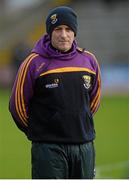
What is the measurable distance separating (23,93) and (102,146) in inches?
311

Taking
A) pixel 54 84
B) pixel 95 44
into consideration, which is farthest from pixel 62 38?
pixel 95 44

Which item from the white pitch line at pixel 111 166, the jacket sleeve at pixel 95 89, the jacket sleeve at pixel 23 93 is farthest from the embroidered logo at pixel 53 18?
the white pitch line at pixel 111 166

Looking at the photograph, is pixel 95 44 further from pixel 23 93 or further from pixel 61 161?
pixel 61 161

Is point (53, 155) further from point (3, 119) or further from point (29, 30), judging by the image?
point (29, 30)

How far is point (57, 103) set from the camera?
6.77 metres

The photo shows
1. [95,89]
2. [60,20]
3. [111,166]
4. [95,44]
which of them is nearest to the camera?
[60,20]

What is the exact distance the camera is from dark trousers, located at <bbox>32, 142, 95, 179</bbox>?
680 cm

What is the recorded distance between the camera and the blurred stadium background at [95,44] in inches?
699

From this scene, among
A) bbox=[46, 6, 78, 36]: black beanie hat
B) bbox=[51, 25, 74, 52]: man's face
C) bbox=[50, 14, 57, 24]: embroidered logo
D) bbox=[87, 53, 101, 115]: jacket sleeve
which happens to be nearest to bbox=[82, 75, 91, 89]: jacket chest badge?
bbox=[87, 53, 101, 115]: jacket sleeve

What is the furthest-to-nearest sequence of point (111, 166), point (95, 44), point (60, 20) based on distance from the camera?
1. point (95, 44)
2. point (111, 166)
3. point (60, 20)

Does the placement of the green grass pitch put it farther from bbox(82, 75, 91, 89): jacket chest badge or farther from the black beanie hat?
the black beanie hat

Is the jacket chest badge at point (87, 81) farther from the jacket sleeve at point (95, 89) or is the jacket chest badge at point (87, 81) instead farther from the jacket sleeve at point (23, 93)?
the jacket sleeve at point (23, 93)

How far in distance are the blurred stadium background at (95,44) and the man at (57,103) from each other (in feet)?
28.1

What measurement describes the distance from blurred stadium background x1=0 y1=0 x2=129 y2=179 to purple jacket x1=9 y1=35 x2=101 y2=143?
859 cm
